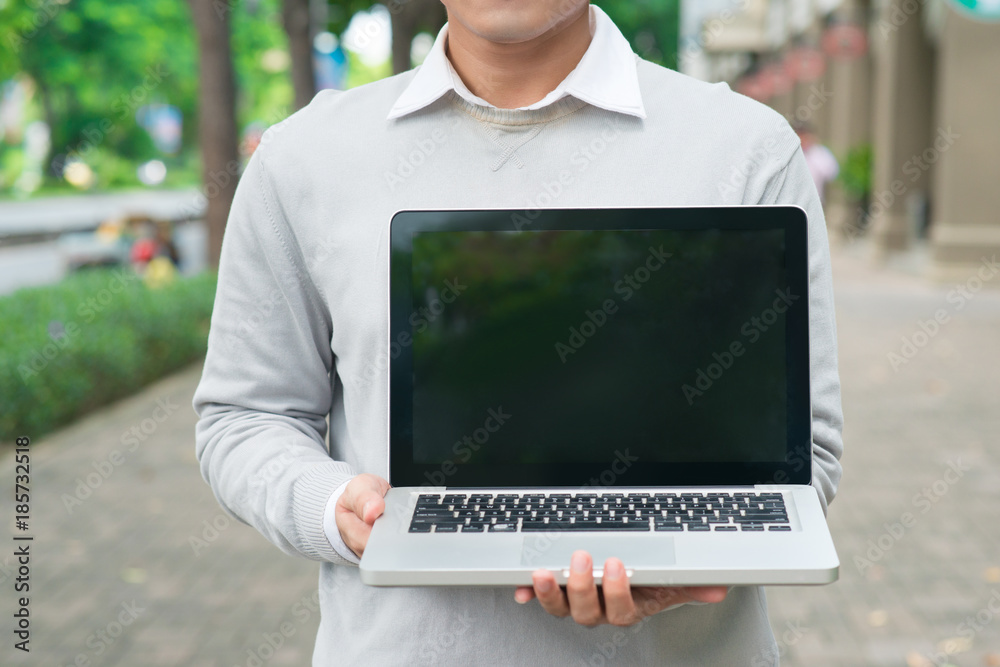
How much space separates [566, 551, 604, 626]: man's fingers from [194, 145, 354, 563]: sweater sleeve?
513 mm

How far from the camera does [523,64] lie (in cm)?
173

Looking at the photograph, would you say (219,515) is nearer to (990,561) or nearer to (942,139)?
(990,561)

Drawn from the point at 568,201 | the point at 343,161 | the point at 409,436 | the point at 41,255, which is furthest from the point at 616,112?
the point at 41,255

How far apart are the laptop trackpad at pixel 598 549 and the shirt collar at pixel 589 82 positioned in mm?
637

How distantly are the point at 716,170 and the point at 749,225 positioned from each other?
143 mm

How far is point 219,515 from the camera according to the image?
6168 millimetres

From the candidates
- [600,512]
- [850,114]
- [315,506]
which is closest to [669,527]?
[600,512]

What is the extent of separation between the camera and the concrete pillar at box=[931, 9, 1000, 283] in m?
14.8

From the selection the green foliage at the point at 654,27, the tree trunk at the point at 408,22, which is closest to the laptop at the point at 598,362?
the tree trunk at the point at 408,22

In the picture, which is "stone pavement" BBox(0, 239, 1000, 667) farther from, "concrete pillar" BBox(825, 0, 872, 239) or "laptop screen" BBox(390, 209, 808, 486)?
"concrete pillar" BBox(825, 0, 872, 239)

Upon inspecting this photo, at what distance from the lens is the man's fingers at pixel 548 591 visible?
1.32 metres

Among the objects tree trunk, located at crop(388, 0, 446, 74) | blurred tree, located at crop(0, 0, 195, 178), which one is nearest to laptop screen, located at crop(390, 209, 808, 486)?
tree trunk, located at crop(388, 0, 446, 74)

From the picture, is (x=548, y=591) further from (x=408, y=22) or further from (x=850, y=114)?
(x=850, y=114)

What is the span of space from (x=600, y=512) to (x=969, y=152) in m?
15.0
